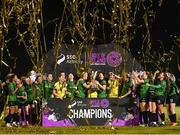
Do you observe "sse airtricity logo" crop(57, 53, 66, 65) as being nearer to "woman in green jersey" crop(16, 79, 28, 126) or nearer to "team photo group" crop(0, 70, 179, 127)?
"team photo group" crop(0, 70, 179, 127)

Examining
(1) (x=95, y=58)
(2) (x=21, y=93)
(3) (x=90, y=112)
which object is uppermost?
(1) (x=95, y=58)

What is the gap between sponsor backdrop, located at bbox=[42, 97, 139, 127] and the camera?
1780 cm

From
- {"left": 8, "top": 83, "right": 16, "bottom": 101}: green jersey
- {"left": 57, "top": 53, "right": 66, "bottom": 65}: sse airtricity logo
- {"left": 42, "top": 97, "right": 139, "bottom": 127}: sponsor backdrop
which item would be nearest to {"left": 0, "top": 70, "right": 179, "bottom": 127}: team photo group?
{"left": 8, "top": 83, "right": 16, "bottom": 101}: green jersey

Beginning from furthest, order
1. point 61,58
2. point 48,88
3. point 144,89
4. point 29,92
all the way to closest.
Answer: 1. point 61,58
2. point 48,88
3. point 29,92
4. point 144,89

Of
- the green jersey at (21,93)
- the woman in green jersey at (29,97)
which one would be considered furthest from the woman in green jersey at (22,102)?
the woman in green jersey at (29,97)

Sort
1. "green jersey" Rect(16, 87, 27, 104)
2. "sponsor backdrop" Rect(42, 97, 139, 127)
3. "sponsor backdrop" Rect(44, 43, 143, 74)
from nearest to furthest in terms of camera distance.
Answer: "sponsor backdrop" Rect(42, 97, 139, 127) < "green jersey" Rect(16, 87, 27, 104) < "sponsor backdrop" Rect(44, 43, 143, 74)

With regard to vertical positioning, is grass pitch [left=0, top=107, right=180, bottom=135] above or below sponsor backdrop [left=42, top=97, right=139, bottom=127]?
below

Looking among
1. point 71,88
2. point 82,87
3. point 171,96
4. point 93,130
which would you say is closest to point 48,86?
point 71,88

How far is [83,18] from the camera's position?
858 inches

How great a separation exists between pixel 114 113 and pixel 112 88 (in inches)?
36.8

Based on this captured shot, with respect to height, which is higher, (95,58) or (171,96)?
(95,58)

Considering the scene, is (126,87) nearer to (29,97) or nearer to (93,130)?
(93,130)

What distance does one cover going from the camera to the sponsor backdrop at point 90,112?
17797 millimetres

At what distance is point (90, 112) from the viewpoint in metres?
17.9
